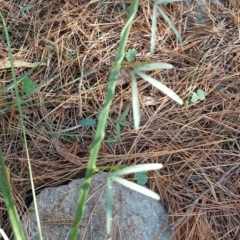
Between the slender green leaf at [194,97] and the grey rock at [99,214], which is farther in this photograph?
the slender green leaf at [194,97]

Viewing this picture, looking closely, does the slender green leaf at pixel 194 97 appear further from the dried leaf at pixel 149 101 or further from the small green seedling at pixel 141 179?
the small green seedling at pixel 141 179

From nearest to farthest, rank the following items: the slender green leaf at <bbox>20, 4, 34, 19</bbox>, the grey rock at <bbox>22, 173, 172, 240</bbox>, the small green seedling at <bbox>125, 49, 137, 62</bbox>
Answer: the grey rock at <bbox>22, 173, 172, 240</bbox>, the small green seedling at <bbox>125, 49, 137, 62</bbox>, the slender green leaf at <bbox>20, 4, 34, 19</bbox>

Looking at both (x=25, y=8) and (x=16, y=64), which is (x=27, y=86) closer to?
(x=16, y=64)

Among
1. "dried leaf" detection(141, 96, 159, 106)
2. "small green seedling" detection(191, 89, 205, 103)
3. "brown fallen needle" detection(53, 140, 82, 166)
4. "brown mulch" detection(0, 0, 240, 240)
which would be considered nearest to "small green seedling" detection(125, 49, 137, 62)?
"brown mulch" detection(0, 0, 240, 240)

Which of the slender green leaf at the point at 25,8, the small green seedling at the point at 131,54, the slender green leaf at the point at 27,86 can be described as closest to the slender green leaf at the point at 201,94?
the small green seedling at the point at 131,54

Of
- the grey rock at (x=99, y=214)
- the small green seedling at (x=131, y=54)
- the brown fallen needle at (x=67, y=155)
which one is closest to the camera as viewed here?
the grey rock at (x=99, y=214)

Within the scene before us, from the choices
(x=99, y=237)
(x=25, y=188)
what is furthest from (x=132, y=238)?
(x=25, y=188)

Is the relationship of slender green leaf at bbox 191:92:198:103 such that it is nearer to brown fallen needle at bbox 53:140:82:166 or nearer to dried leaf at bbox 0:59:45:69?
brown fallen needle at bbox 53:140:82:166
